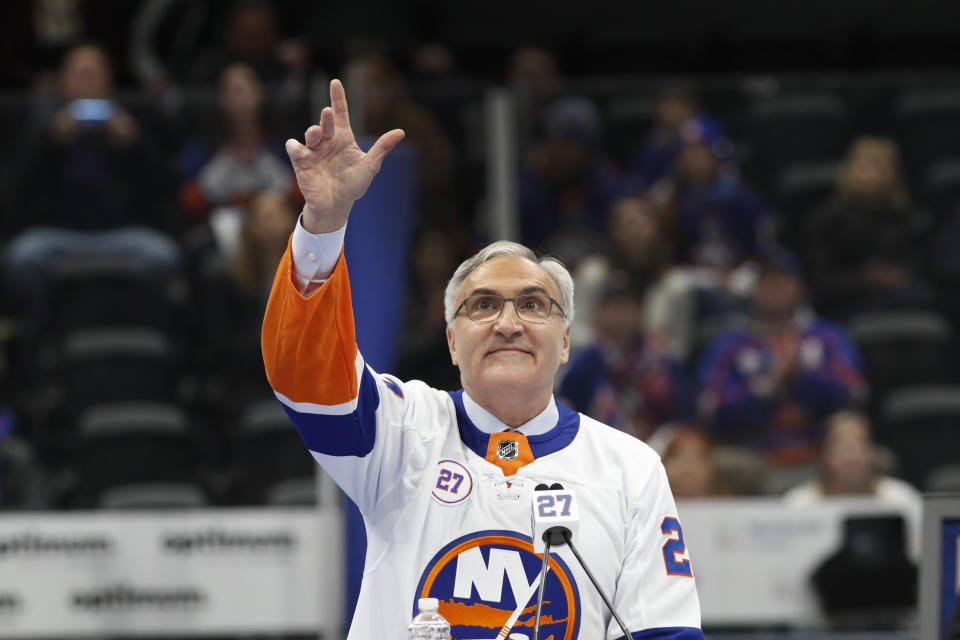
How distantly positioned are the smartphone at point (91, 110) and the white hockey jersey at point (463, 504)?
379cm

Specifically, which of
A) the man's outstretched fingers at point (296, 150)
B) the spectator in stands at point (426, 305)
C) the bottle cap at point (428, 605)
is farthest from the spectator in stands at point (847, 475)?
the man's outstretched fingers at point (296, 150)

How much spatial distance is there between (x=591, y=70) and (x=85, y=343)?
4.75 meters

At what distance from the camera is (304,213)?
2.82 metres

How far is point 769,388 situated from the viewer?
6496 mm

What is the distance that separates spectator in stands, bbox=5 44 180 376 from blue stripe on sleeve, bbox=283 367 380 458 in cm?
365

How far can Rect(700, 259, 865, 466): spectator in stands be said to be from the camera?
6.48m

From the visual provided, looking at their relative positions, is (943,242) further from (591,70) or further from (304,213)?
(304,213)

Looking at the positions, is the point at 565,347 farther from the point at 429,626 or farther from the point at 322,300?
the point at 429,626

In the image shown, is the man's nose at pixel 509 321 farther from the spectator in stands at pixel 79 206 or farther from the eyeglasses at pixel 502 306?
the spectator in stands at pixel 79 206

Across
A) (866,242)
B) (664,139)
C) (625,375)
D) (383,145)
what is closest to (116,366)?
(625,375)

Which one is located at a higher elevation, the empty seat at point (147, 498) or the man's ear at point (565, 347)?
the man's ear at point (565, 347)

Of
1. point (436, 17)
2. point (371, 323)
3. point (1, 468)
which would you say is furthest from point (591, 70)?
point (1, 468)

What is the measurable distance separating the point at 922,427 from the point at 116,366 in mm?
3821

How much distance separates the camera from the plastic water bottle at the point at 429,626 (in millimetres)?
2658
